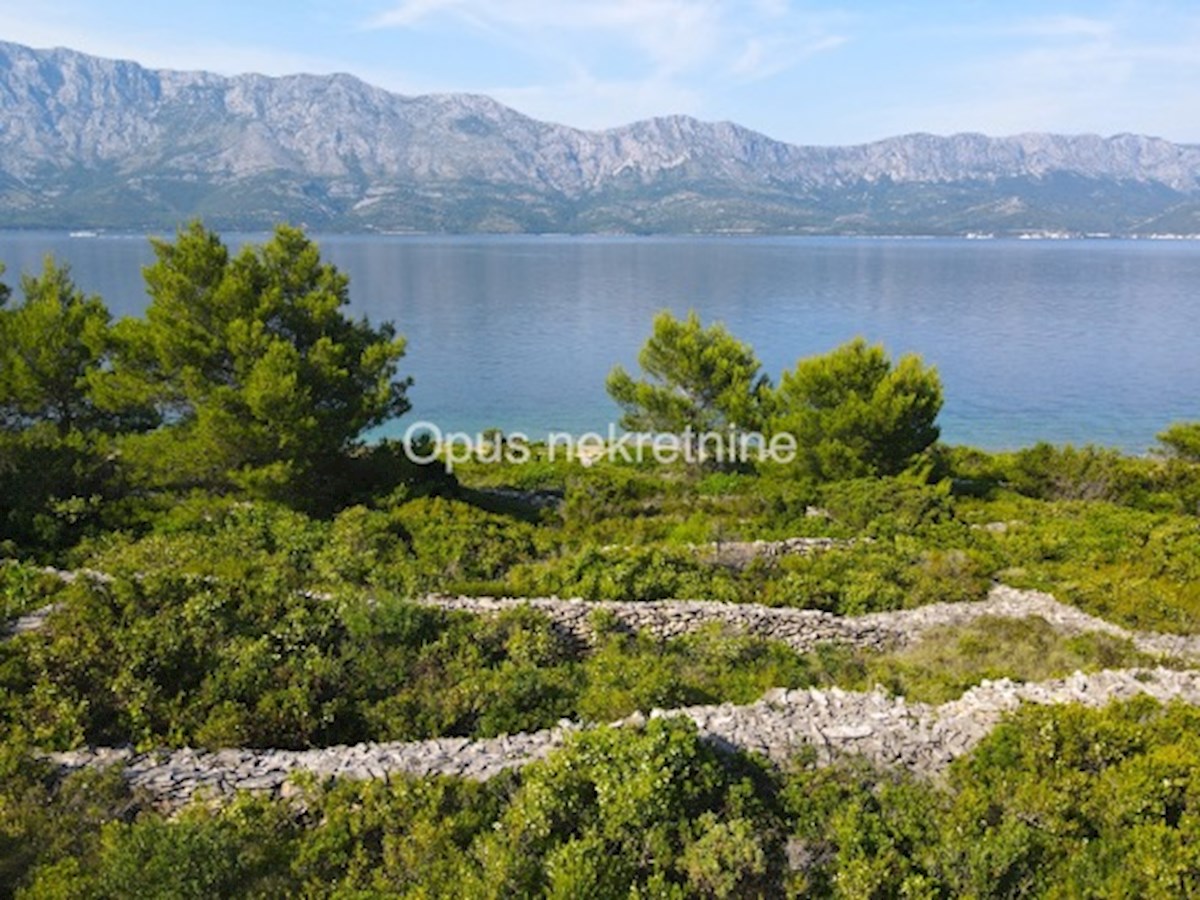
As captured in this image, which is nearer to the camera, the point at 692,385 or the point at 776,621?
the point at 776,621

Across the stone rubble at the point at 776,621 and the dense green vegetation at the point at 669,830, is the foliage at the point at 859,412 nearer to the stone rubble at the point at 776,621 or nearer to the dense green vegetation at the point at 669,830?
the stone rubble at the point at 776,621

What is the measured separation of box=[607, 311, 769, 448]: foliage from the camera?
95.9 ft

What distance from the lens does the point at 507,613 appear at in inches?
516

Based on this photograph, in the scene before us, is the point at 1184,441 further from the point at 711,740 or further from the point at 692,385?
the point at 711,740

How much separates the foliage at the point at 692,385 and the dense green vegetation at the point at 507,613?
0.40 feet

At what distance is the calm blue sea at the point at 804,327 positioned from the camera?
5284 centimetres

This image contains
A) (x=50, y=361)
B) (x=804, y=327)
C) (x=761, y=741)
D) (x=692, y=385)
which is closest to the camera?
(x=761, y=741)

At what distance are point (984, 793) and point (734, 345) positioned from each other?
23.3m

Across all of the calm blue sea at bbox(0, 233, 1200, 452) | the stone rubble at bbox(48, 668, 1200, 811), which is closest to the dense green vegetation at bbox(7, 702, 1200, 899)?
Answer: the stone rubble at bbox(48, 668, 1200, 811)

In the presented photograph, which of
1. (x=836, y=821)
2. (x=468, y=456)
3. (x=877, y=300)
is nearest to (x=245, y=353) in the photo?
(x=468, y=456)

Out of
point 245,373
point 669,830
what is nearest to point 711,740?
point 669,830

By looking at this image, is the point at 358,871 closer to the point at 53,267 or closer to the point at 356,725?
the point at 356,725

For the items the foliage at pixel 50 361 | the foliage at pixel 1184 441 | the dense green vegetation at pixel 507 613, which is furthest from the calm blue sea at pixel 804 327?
the foliage at pixel 50 361

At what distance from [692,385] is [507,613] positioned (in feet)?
59.4
